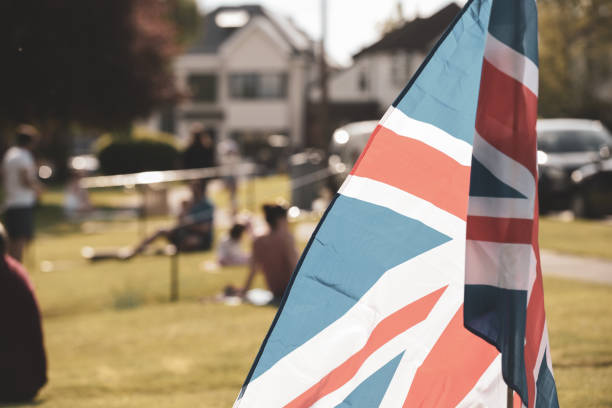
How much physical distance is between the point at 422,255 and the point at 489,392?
52 centimetres

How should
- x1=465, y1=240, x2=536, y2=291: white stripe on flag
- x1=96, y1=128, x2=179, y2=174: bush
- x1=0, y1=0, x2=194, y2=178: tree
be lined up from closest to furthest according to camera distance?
x1=465, y1=240, x2=536, y2=291: white stripe on flag < x1=0, y1=0, x2=194, y2=178: tree < x1=96, y1=128, x2=179, y2=174: bush

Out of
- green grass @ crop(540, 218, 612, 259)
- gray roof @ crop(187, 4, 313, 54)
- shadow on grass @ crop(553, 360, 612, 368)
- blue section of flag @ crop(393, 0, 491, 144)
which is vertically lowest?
green grass @ crop(540, 218, 612, 259)

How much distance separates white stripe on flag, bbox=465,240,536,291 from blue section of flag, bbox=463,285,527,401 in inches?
0.8

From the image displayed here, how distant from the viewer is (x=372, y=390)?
261 centimetres

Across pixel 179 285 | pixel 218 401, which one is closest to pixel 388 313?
pixel 218 401

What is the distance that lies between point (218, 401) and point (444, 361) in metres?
2.64

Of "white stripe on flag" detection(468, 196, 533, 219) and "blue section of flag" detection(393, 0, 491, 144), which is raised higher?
"blue section of flag" detection(393, 0, 491, 144)

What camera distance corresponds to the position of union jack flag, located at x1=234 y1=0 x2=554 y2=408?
2.53 m

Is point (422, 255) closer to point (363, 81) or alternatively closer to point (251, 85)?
point (363, 81)

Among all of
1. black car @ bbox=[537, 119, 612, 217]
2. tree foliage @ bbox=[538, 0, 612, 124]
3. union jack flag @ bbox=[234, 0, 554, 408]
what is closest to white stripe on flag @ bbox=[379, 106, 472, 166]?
union jack flag @ bbox=[234, 0, 554, 408]

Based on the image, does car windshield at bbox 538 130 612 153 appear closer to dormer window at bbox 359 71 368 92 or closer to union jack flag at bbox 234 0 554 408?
union jack flag at bbox 234 0 554 408

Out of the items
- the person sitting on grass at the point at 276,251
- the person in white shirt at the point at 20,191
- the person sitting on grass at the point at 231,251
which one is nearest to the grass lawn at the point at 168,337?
the person sitting on grass at the point at 231,251

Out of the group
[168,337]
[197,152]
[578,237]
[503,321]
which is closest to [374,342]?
[503,321]

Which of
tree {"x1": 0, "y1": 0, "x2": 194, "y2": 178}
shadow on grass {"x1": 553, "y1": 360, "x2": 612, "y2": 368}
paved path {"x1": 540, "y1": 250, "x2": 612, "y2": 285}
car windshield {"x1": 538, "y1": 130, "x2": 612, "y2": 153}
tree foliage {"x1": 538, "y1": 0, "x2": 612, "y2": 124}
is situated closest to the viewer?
shadow on grass {"x1": 553, "y1": 360, "x2": 612, "y2": 368}
